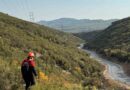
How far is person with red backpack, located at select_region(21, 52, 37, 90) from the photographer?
16303mm

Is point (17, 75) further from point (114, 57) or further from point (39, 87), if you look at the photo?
point (114, 57)

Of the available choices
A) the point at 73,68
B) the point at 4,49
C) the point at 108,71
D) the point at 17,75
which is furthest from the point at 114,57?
the point at 17,75

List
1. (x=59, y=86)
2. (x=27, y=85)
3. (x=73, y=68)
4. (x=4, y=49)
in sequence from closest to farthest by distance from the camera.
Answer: (x=27, y=85) → (x=59, y=86) → (x=4, y=49) → (x=73, y=68)

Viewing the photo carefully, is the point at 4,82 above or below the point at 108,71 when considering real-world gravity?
above

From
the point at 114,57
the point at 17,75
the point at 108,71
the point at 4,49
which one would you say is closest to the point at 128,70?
the point at 108,71

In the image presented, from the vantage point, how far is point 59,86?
17.9 m

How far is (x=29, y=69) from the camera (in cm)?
1641

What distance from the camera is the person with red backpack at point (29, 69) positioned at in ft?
53.5

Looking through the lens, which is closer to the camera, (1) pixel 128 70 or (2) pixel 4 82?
(2) pixel 4 82

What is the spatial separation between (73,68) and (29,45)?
7.30 meters

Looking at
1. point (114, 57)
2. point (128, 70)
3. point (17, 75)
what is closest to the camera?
point (17, 75)

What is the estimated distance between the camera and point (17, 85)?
17625 millimetres

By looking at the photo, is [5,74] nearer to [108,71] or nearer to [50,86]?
[50,86]

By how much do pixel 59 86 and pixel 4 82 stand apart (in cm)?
278
